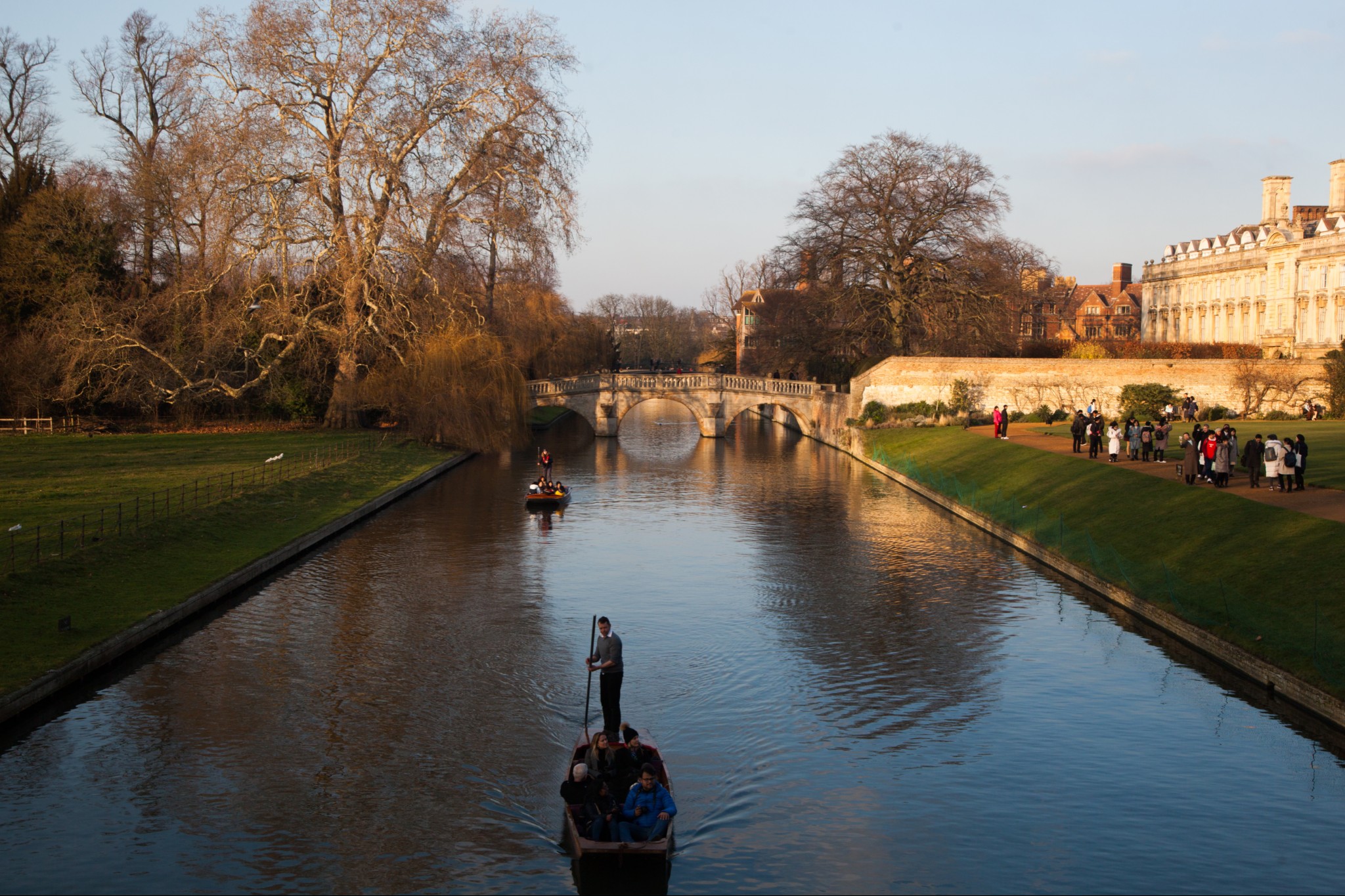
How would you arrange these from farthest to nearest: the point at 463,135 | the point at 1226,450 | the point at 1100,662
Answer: the point at 463,135 → the point at 1226,450 → the point at 1100,662

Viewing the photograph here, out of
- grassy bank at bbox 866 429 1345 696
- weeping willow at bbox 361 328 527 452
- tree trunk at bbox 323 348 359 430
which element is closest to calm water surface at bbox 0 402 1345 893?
grassy bank at bbox 866 429 1345 696

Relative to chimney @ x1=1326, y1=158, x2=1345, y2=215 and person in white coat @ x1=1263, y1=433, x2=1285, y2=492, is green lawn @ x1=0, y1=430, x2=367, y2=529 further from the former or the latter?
chimney @ x1=1326, y1=158, x2=1345, y2=215

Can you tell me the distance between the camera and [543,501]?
35750 millimetres

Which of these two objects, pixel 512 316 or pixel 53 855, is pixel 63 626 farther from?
pixel 512 316

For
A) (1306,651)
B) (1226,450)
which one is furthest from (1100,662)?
(1226,450)

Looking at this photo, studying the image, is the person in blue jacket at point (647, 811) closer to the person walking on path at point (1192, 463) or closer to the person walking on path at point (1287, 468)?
the person walking on path at point (1287, 468)

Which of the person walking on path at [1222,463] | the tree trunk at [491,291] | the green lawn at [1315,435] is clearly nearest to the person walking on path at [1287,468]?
the green lawn at [1315,435]

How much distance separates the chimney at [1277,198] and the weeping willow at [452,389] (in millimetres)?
65438

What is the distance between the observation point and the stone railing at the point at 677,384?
2515 inches

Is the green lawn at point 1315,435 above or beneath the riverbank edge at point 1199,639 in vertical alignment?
above

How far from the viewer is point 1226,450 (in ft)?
91.5

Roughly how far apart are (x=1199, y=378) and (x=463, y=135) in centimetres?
3645

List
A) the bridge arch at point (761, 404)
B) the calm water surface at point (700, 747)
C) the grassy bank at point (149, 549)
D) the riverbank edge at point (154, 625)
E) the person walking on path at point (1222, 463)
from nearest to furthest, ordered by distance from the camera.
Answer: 1. the calm water surface at point (700, 747)
2. the riverbank edge at point (154, 625)
3. the grassy bank at point (149, 549)
4. the person walking on path at point (1222, 463)
5. the bridge arch at point (761, 404)

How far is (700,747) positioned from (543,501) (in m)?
21.6
